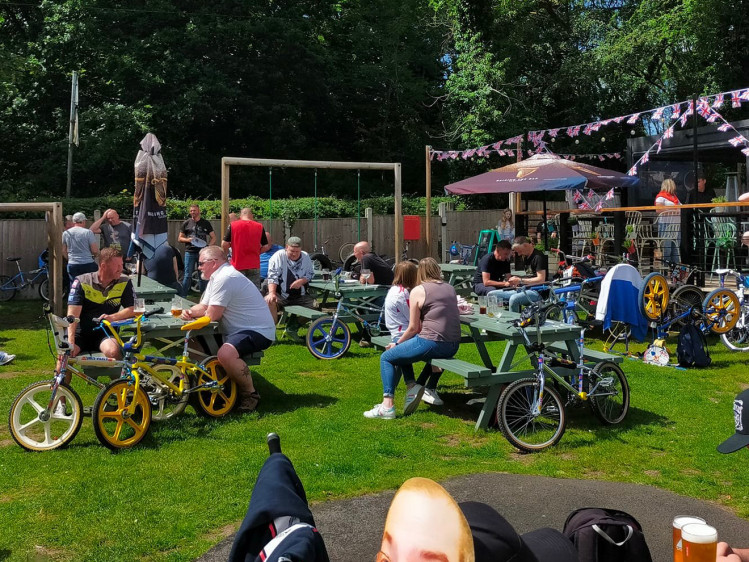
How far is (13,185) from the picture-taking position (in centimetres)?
2717

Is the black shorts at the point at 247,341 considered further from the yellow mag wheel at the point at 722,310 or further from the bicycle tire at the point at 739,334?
the bicycle tire at the point at 739,334

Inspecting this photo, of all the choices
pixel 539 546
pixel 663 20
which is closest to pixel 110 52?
pixel 663 20

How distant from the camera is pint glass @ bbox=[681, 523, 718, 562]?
6.68ft

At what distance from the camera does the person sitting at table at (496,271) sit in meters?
11.0

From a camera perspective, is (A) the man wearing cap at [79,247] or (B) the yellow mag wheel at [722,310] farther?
(A) the man wearing cap at [79,247]

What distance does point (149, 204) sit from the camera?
10539 millimetres

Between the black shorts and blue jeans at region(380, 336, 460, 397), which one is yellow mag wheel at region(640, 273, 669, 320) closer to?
blue jeans at region(380, 336, 460, 397)

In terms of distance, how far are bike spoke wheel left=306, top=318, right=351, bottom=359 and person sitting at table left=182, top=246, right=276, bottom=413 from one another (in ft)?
7.96

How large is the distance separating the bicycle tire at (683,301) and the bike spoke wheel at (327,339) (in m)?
4.34

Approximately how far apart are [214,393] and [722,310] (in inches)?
269

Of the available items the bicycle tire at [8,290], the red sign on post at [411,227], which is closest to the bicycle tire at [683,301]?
the red sign on post at [411,227]

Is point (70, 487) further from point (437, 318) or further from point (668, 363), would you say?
point (668, 363)

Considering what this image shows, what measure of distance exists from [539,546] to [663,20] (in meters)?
29.3

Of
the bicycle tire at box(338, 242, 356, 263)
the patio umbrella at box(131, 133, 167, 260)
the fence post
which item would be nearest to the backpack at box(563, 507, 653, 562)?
the patio umbrella at box(131, 133, 167, 260)
